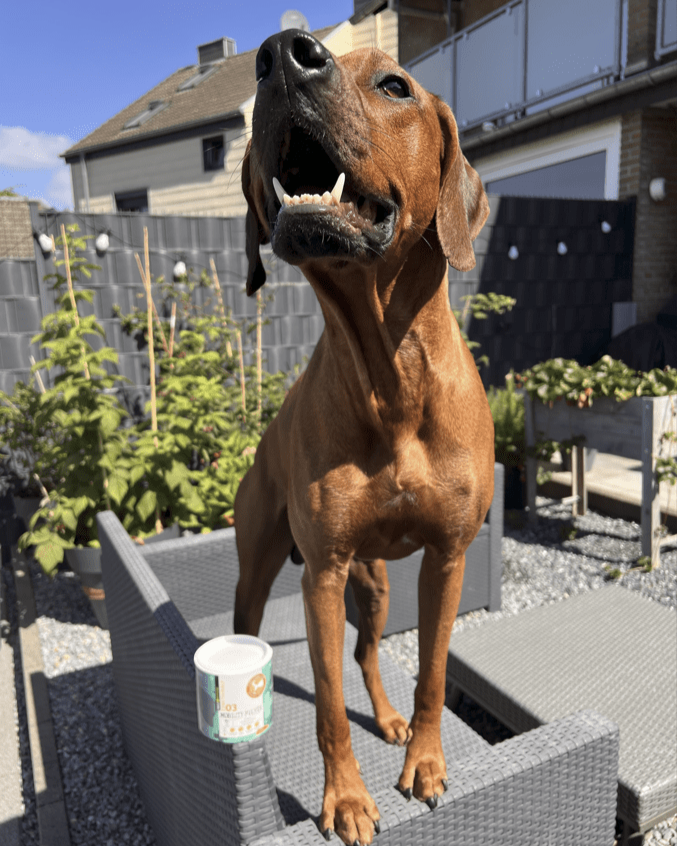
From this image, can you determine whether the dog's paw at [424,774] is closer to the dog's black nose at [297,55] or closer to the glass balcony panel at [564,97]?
the dog's black nose at [297,55]

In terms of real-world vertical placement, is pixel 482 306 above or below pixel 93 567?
above

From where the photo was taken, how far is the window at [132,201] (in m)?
14.9

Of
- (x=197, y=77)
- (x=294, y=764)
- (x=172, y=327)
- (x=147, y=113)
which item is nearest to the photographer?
(x=294, y=764)

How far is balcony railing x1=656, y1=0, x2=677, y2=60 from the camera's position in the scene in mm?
6754

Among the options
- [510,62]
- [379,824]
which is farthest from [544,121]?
[379,824]

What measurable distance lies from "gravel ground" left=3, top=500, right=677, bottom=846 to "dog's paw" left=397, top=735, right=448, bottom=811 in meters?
1.15

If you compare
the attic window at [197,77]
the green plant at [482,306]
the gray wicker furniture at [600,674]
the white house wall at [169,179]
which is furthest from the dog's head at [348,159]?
the attic window at [197,77]

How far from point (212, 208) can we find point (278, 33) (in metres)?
13.3

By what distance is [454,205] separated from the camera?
1.34 m

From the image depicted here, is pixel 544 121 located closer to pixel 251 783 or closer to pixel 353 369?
pixel 353 369

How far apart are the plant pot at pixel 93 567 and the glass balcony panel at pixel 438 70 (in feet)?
27.7

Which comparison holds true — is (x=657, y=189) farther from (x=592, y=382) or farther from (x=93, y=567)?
(x=93, y=567)

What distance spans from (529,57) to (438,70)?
6.33 feet

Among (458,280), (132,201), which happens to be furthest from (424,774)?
(132,201)
